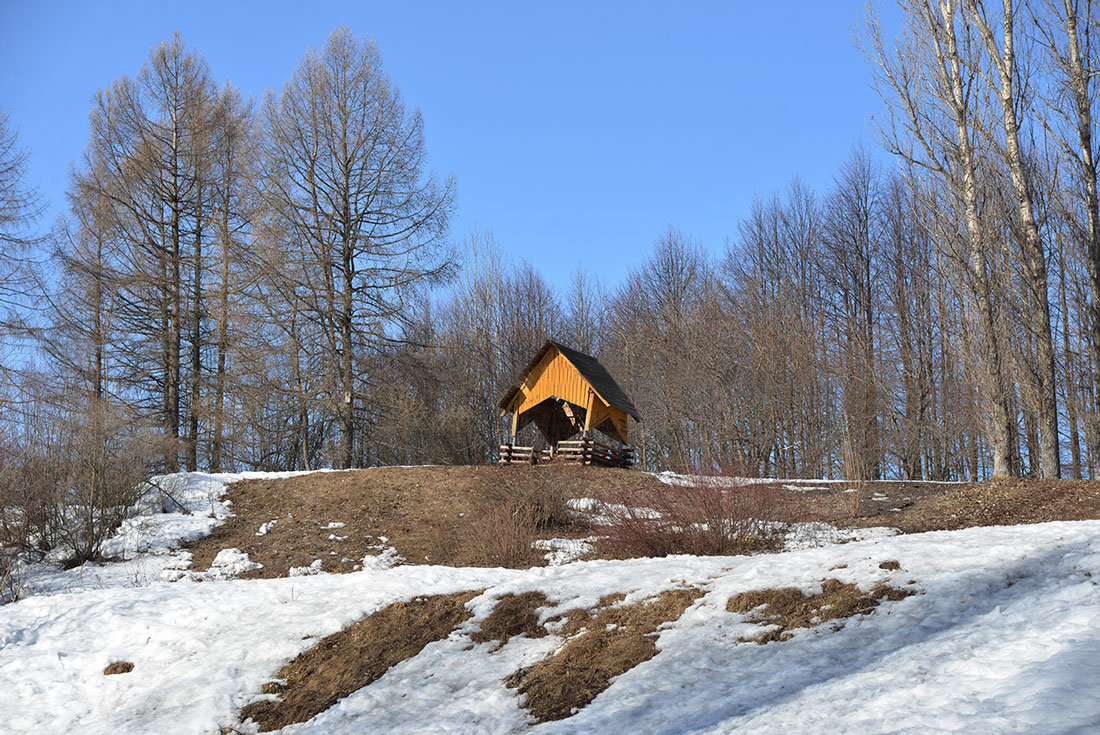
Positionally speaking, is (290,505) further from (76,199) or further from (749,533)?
(76,199)

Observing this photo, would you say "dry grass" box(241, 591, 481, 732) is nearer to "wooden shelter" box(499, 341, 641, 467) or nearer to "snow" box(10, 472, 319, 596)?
"snow" box(10, 472, 319, 596)

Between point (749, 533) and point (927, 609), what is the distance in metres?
4.55

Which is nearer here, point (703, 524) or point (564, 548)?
point (703, 524)

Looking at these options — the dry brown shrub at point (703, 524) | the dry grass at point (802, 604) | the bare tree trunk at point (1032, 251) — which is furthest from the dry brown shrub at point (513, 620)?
the bare tree trunk at point (1032, 251)

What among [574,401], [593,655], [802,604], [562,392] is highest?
[562,392]

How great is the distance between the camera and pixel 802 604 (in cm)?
560

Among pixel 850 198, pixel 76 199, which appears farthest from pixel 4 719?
pixel 850 198

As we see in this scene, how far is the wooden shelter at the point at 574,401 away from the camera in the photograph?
19.1 metres

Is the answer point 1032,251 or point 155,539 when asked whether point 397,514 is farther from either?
point 1032,251

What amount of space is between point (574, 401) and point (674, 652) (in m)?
14.3

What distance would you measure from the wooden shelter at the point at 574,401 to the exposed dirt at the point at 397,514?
1.74 metres

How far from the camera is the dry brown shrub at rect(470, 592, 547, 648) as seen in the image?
6047mm

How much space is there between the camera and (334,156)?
77.3 feet

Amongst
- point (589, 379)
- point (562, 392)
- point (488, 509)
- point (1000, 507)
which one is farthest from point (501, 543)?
point (562, 392)
